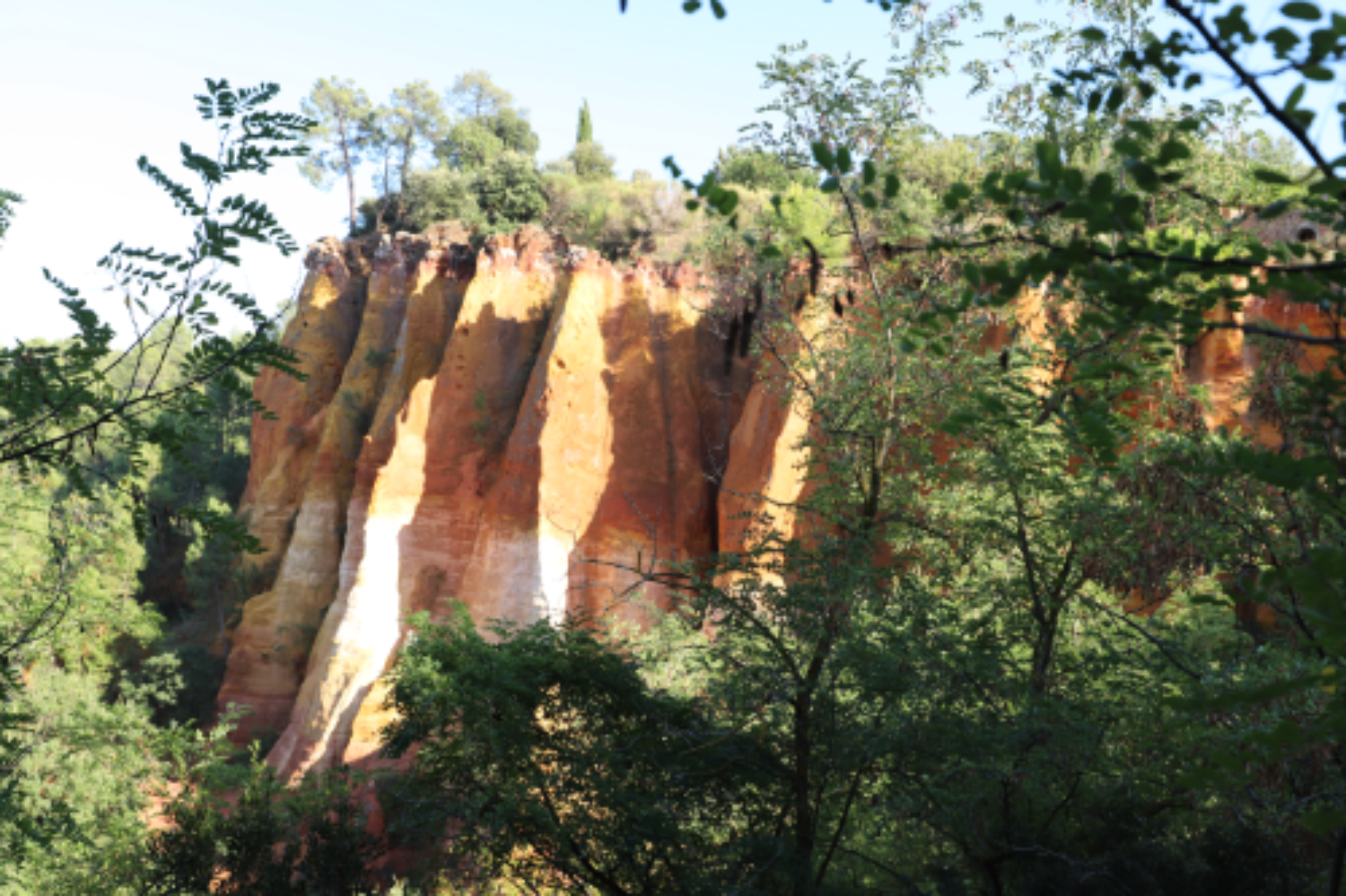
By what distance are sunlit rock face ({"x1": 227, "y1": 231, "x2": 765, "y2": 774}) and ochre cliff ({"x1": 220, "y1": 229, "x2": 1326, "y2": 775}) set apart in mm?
45

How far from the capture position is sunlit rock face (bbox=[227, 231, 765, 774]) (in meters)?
19.7

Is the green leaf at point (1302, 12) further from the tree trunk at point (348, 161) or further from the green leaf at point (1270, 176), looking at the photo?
the tree trunk at point (348, 161)

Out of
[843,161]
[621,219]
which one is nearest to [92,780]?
[843,161]

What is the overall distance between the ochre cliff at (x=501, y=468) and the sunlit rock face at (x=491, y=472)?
45 millimetres

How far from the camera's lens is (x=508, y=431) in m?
22.1

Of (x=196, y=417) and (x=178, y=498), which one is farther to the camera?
(x=178, y=498)

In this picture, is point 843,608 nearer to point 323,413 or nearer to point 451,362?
point 451,362

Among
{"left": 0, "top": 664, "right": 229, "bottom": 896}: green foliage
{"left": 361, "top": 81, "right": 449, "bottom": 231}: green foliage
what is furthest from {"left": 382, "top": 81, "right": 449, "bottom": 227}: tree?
{"left": 0, "top": 664, "right": 229, "bottom": 896}: green foliage

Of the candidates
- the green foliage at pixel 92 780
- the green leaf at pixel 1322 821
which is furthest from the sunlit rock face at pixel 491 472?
the green leaf at pixel 1322 821

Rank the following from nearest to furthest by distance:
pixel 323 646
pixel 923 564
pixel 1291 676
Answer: pixel 1291 676, pixel 923 564, pixel 323 646

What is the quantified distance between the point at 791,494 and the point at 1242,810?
36.4ft

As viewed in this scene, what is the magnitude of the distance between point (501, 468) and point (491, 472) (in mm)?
484

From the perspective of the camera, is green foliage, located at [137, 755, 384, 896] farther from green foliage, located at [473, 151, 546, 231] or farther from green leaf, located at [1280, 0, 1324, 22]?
green foliage, located at [473, 151, 546, 231]

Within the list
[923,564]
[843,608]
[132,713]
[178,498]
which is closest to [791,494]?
[923,564]
